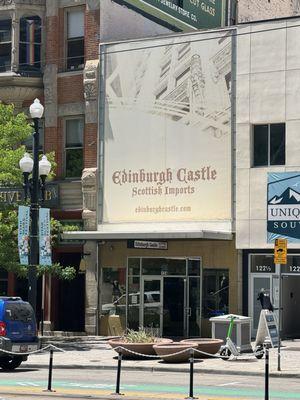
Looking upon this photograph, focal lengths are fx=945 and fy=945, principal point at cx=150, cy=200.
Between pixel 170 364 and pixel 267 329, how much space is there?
298 centimetres

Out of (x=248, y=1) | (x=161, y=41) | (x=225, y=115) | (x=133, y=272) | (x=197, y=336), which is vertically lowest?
(x=197, y=336)

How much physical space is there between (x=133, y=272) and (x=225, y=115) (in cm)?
714

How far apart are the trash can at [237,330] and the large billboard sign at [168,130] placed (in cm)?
691

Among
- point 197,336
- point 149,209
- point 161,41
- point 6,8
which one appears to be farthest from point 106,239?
point 6,8

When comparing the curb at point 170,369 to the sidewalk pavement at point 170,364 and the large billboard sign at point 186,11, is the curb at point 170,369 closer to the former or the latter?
the sidewalk pavement at point 170,364

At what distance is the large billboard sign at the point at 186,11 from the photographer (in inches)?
1600

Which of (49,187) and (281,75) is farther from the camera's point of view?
(49,187)

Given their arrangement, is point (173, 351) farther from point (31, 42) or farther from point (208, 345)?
point (31, 42)

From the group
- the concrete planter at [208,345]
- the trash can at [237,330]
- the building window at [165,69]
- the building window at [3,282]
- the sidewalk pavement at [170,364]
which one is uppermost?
the building window at [165,69]

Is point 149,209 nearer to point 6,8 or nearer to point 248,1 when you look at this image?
point 6,8

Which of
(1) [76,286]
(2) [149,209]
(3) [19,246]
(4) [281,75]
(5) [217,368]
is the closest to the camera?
(5) [217,368]

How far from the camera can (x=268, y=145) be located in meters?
34.1

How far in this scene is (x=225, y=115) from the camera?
3459 centimetres

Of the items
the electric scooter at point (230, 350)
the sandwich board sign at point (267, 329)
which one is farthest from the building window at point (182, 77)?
the electric scooter at point (230, 350)
